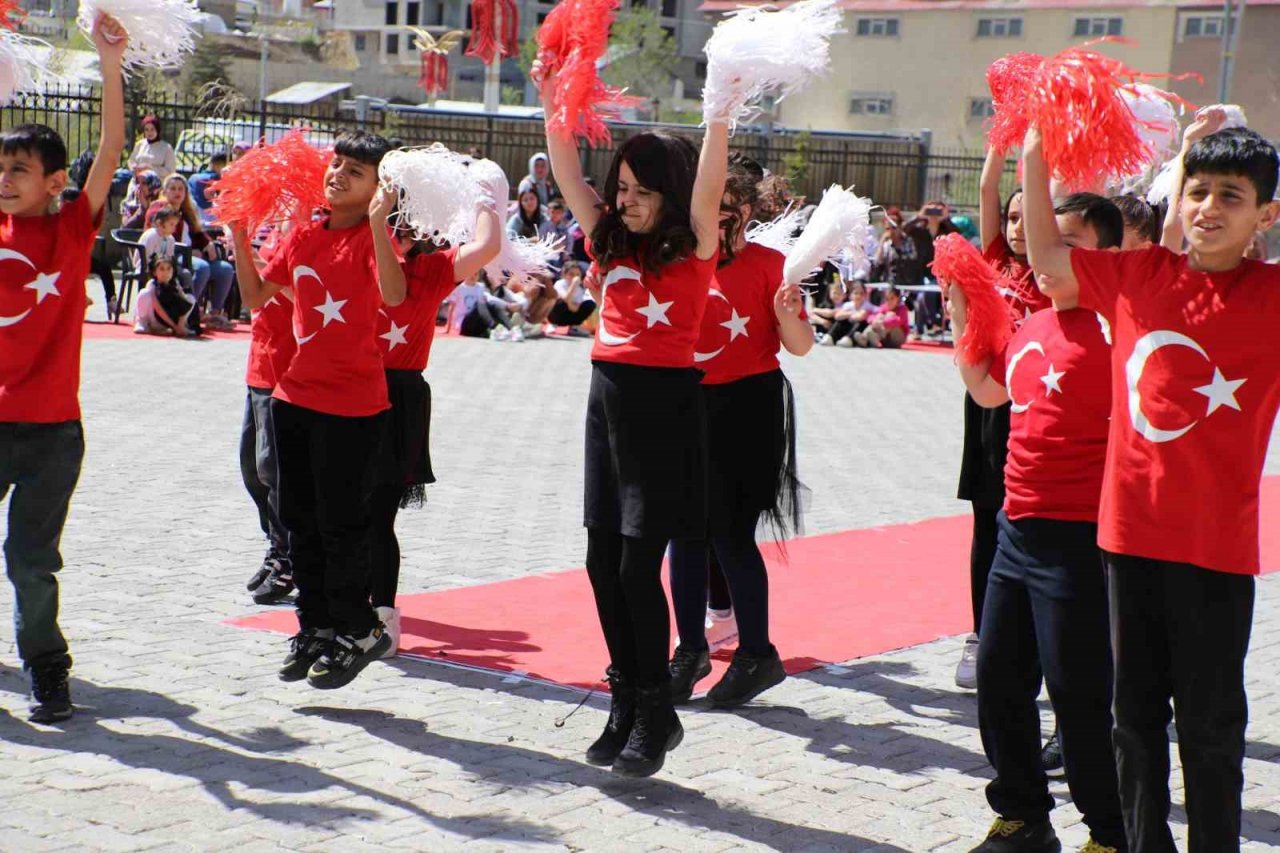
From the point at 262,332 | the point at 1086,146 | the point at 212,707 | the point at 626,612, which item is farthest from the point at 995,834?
the point at 262,332

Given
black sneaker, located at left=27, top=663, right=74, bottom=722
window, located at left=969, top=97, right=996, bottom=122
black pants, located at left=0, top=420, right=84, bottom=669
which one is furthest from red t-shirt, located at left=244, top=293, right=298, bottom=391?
window, located at left=969, top=97, right=996, bottom=122

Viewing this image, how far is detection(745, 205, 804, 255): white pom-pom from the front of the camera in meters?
5.66

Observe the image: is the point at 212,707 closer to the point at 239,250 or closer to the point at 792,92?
the point at 239,250

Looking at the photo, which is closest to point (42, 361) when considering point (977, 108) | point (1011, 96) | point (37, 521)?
point (37, 521)

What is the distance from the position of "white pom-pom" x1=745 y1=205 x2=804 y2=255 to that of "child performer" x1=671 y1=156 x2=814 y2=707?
10.2 inches

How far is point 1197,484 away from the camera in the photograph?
330 cm

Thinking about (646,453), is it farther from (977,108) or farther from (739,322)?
(977,108)

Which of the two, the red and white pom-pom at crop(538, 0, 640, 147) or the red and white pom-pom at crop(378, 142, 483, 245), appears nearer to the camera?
the red and white pom-pom at crop(538, 0, 640, 147)

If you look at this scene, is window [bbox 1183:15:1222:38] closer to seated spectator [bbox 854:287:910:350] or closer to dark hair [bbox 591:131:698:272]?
seated spectator [bbox 854:287:910:350]

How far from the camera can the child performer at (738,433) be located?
525 centimetres

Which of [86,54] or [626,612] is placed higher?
[86,54]

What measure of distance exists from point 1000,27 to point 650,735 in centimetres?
5351

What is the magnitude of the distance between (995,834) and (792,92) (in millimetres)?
1957

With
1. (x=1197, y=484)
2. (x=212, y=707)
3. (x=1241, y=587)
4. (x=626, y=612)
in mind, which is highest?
(x=1197, y=484)
